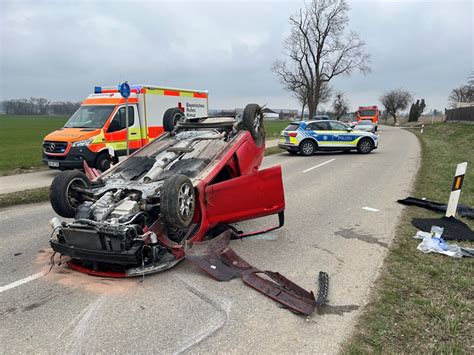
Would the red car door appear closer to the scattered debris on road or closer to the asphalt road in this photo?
the scattered debris on road

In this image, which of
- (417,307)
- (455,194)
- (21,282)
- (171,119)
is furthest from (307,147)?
(21,282)

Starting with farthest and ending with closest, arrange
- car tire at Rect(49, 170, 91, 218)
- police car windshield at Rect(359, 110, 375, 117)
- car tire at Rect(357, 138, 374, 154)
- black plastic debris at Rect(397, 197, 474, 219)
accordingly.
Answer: police car windshield at Rect(359, 110, 375, 117)
car tire at Rect(357, 138, 374, 154)
black plastic debris at Rect(397, 197, 474, 219)
car tire at Rect(49, 170, 91, 218)

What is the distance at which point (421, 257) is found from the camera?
185 inches

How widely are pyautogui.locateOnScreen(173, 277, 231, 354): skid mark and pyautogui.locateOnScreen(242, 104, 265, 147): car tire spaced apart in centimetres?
303

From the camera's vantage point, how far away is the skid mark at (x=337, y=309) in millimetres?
3463

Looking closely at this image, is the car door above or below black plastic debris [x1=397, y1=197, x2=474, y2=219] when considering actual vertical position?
above

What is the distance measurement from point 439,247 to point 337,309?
2.21 m

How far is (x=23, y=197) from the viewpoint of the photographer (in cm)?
814

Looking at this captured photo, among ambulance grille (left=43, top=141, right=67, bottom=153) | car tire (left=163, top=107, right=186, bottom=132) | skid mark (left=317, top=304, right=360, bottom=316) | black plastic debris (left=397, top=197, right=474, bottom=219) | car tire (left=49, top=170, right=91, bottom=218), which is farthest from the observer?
ambulance grille (left=43, top=141, right=67, bottom=153)

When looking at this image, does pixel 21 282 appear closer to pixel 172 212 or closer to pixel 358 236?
pixel 172 212

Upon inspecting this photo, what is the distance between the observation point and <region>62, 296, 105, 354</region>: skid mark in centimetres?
293

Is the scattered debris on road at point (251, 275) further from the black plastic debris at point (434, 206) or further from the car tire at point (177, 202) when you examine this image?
the black plastic debris at point (434, 206)

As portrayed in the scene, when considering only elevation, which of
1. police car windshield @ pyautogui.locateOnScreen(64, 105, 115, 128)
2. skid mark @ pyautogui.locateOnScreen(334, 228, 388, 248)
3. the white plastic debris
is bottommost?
skid mark @ pyautogui.locateOnScreen(334, 228, 388, 248)

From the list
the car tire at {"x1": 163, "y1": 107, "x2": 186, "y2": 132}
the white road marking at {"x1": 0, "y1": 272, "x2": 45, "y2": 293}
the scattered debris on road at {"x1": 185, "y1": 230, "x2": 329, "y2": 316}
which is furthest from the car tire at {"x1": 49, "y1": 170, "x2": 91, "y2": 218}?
the car tire at {"x1": 163, "y1": 107, "x2": 186, "y2": 132}
